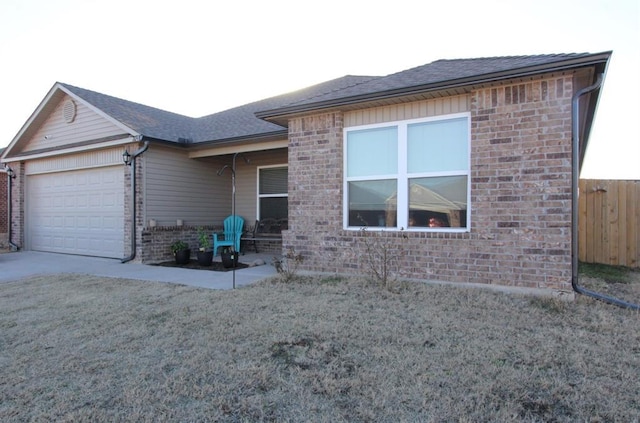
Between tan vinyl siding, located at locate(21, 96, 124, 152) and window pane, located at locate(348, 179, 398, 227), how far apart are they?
20.7 feet

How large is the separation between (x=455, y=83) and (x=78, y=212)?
10.1 m

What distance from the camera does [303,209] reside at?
7012 mm

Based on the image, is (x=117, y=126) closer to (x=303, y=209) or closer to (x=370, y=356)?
(x=303, y=209)

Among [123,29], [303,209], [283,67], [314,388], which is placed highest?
[283,67]

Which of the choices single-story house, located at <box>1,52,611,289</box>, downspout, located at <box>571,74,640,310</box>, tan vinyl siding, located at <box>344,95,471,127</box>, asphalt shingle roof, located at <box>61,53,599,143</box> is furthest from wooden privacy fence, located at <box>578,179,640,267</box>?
tan vinyl siding, located at <box>344,95,471,127</box>

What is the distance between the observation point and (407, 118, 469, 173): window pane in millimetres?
5832

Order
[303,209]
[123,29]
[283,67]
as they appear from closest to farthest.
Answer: [303,209] < [123,29] < [283,67]

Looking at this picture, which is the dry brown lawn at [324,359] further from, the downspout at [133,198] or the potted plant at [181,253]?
the downspout at [133,198]

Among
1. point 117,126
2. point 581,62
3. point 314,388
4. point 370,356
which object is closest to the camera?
point 314,388

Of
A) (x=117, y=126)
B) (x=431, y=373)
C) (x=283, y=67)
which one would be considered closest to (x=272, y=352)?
(x=431, y=373)

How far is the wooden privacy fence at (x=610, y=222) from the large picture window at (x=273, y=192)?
6.98m

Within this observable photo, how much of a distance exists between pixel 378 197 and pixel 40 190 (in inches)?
423

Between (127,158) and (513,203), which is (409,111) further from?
(127,158)

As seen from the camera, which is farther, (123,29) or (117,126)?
(123,29)
